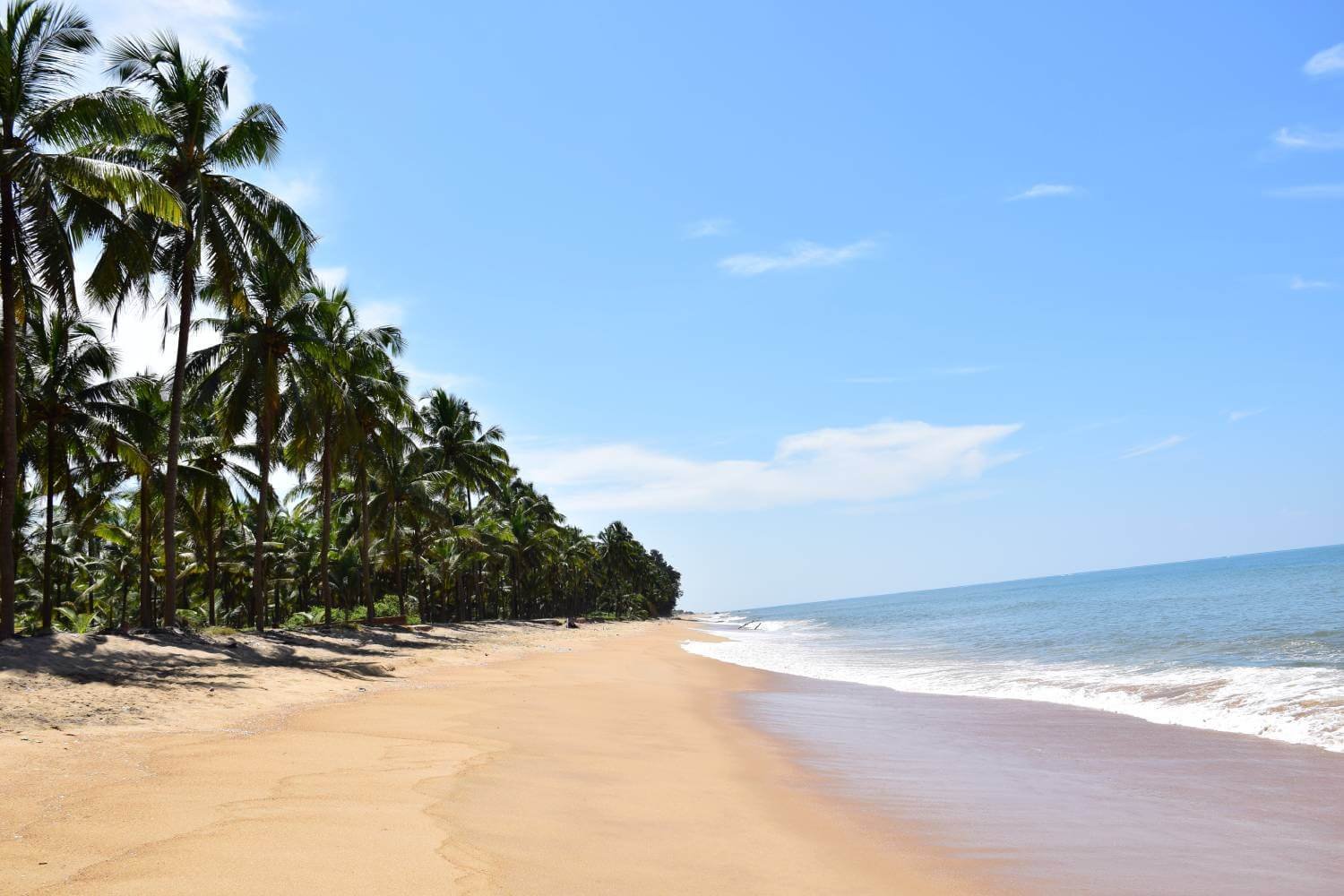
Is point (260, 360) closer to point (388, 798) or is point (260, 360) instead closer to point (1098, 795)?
point (388, 798)

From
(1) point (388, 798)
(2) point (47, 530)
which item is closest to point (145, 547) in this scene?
(2) point (47, 530)

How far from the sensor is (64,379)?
858 inches

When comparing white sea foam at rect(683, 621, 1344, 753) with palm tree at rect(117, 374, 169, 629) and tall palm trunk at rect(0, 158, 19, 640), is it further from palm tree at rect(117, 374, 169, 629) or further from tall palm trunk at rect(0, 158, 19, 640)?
palm tree at rect(117, 374, 169, 629)

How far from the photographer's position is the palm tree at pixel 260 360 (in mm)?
23578

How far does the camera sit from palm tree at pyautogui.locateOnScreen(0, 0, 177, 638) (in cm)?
1439

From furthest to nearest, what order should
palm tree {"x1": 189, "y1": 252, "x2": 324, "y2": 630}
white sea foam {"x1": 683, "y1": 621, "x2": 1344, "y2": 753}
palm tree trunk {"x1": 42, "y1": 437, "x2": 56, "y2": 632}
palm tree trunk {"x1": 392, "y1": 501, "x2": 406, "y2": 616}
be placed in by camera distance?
palm tree trunk {"x1": 392, "y1": 501, "x2": 406, "y2": 616} < palm tree {"x1": 189, "y1": 252, "x2": 324, "y2": 630} < palm tree trunk {"x1": 42, "y1": 437, "x2": 56, "y2": 632} < white sea foam {"x1": 683, "y1": 621, "x2": 1344, "y2": 753}

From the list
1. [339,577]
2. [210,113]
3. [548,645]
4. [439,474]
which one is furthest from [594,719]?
[339,577]

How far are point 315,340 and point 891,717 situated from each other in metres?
18.9

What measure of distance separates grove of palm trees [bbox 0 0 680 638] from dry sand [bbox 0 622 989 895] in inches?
296

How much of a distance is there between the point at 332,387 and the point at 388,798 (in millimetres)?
20946

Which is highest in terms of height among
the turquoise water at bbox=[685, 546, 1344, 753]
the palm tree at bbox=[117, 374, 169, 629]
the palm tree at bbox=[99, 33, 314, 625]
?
the palm tree at bbox=[99, 33, 314, 625]

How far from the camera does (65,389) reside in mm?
21797

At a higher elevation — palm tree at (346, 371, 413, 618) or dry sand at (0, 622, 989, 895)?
palm tree at (346, 371, 413, 618)

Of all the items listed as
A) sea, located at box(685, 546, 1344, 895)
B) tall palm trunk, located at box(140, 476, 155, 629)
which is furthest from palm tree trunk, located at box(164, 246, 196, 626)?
sea, located at box(685, 546, 1344, 895)
